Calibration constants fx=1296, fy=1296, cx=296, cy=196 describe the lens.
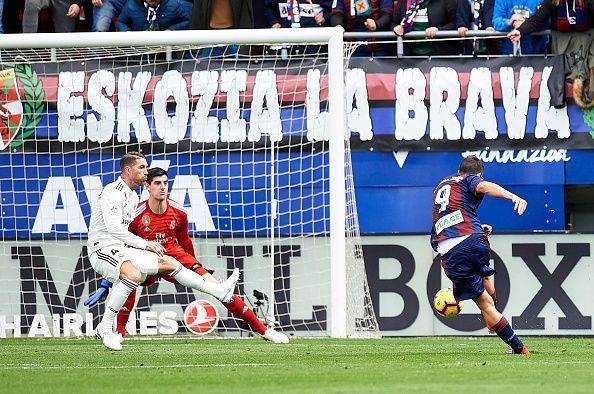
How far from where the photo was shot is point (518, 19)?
54.6 ft

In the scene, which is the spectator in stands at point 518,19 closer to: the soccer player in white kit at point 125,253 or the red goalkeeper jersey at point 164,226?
the red goalkeeper jersey at point 164,226

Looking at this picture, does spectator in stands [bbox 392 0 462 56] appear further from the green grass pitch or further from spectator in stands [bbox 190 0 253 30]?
the green grass pitch

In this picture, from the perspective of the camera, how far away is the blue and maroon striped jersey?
447 inches

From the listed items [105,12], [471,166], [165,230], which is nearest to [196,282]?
[165,230]

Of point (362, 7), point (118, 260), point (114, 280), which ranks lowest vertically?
point (114, 280)

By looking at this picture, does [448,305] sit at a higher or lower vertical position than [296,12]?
lower

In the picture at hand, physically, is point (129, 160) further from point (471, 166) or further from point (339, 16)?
point (339, 16)

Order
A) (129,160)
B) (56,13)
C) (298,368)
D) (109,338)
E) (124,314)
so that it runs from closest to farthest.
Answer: (298,368)
(109,338)
(129,160)
(124,314)
(56,13)

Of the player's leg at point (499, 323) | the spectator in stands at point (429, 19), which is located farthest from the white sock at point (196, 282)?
the spectator in stands at point (429, 19)

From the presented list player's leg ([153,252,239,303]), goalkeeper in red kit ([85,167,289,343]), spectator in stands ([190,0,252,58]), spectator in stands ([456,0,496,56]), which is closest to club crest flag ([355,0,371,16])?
spectator in stands ([456,0,496,56])

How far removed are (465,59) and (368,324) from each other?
379cm

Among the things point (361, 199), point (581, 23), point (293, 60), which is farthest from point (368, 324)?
point (581, 23)

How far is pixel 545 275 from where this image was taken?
1576 cm

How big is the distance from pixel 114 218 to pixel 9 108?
15.3 feet
